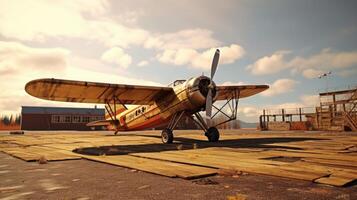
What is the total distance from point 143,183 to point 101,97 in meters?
13.5

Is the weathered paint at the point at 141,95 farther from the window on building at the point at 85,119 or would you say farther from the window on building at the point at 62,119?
the window on building at the point at 62,119

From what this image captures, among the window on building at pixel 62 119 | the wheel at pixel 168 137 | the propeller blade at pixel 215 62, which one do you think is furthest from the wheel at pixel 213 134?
the window on building at pixel 62 119

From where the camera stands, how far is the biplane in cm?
1441

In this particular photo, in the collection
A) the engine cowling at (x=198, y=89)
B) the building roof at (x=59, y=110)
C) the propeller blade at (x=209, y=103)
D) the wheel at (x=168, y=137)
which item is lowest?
the wheel at (x=168, y=137)

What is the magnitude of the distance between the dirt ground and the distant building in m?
70.5

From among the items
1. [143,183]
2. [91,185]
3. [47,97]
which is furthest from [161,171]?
[47,97]

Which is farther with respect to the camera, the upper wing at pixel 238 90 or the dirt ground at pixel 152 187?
the upper wing at pixel 238 90

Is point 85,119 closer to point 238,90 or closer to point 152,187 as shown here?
point 238,90

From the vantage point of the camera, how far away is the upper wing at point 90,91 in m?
13.7

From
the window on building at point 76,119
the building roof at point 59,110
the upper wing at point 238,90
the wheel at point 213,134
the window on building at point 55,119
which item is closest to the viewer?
the wheel at point 213,134

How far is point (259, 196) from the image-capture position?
4055 mm

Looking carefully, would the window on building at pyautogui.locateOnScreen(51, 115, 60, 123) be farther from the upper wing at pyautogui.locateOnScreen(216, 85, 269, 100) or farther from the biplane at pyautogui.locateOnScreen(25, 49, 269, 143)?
the upper wing at pyautogui.locateOnScreen(216, 85, 269, 100)

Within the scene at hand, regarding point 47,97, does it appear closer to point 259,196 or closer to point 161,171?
point 161,171

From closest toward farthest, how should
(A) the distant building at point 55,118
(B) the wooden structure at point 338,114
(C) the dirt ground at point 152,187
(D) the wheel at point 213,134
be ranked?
(C) the dirt ground at point 152,187 < (D) the wheel at point 213,134 < (B) the wooden structure at point 338,114 < (A) the distant building at point 55,118
